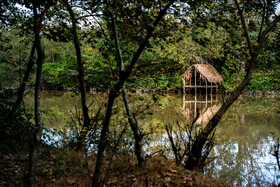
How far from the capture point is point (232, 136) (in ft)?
30.5

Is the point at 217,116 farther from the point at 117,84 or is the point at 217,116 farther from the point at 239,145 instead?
the point at 239,145

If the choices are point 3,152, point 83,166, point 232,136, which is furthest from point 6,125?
point 232,136

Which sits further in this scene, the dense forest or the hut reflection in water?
the hut reflection in water

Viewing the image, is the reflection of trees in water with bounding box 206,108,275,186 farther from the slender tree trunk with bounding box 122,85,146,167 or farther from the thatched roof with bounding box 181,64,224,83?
the thatched roof with bounding box 181,64,224,83

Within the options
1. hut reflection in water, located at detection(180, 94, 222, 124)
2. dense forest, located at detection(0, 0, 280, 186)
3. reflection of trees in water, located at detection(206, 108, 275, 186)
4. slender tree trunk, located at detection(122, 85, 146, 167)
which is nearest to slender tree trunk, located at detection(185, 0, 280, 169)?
dense forest, located at detection(0, 0, 280, 186)

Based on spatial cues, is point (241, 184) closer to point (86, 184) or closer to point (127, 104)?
point (127, 104)

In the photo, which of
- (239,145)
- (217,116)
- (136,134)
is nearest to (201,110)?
(239,145)

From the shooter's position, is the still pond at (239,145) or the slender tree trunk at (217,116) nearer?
the slender tree trunk at (217,116)

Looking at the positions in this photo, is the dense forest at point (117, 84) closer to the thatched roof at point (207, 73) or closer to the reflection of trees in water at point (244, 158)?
the reflection of trees in water at point (244, 158)

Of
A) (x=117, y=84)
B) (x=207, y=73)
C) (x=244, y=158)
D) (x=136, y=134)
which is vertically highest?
(x=207, y=73)

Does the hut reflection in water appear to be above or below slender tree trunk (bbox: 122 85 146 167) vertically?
below

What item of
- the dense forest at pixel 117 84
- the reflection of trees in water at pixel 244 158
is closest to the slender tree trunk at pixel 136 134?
the dense forest at pixel 117 84

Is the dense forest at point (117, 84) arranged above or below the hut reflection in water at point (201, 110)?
above

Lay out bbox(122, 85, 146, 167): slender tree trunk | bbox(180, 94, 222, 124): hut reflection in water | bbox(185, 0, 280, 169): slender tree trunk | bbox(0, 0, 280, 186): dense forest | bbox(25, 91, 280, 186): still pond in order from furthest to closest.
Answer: bbox(180, 94, 222, 124): hut reflection in water < bbox(25, 91, 280, 186): still pond < bbox(185, 0, 280, 169): slender tree trunk < bbox(122, 85, 146, 167): slender tree trunk < bbox(0, 0, 280, 186): dense forest
